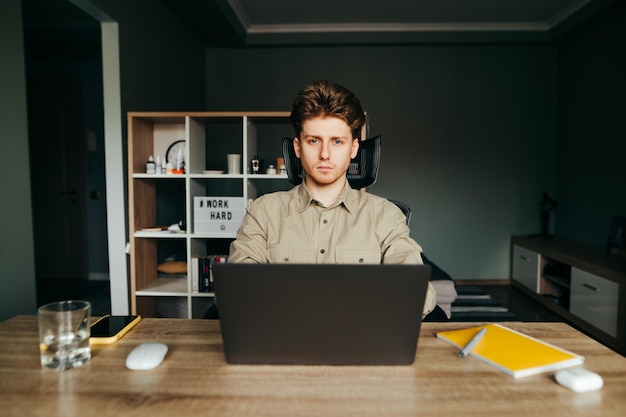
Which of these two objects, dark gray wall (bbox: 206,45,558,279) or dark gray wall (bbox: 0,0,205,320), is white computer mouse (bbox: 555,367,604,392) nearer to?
dark gray wall (bbox: 0,0,205,320)

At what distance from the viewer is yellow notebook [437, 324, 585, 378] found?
88 cm

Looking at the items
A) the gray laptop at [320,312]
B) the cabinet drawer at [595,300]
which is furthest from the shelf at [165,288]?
the cabinet drawer at [595,300]

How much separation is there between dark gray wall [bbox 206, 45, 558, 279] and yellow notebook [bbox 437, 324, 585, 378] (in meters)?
3.85

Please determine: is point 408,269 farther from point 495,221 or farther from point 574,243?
point 495,221

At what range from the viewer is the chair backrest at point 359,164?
1.75 meters

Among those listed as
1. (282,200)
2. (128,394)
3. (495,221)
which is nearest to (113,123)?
(282,200)

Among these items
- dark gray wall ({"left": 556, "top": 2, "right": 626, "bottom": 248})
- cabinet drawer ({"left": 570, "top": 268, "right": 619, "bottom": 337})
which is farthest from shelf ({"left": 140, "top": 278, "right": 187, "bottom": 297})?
dark gray wall ({"left": 556, "top": 2, "right": 626, "bottom": 248})

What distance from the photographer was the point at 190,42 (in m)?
4.34

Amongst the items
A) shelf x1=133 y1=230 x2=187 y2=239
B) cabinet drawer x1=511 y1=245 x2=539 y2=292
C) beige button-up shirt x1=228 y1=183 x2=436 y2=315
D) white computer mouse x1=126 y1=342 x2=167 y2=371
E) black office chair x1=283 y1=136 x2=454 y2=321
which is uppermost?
black office chair x1=283 y1=136 x2=454 y2=321

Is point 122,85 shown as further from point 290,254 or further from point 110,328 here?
point 110,328

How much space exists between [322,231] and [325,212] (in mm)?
70

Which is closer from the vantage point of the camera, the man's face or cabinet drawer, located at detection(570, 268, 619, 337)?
the man's face

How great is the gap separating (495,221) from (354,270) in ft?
14.9

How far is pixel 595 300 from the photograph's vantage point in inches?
125
